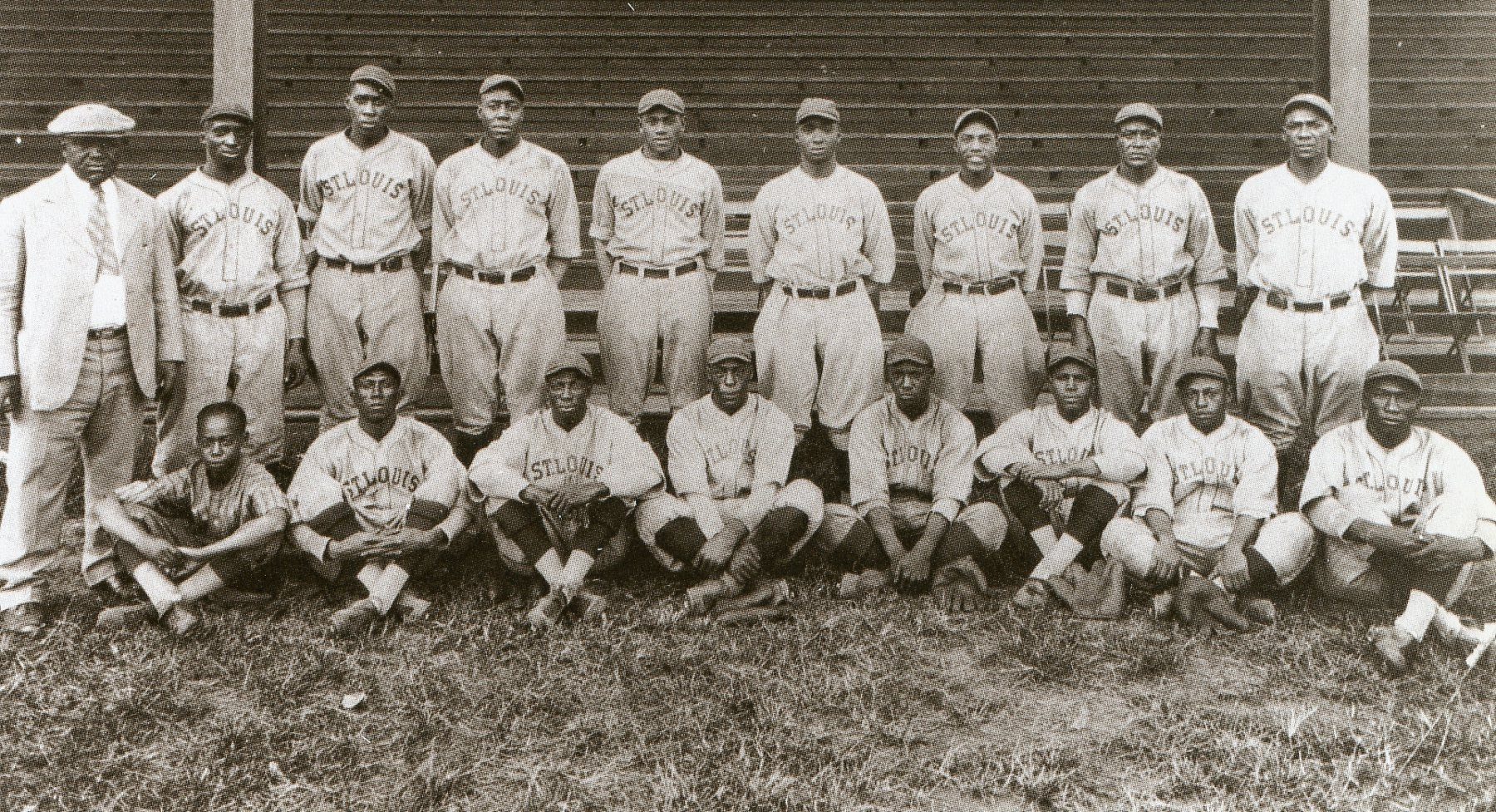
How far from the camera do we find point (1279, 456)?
6098 mm

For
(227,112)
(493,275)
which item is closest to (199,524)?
(493,275)

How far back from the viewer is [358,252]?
588 centimetres

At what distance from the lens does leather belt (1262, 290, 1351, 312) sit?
5781mm

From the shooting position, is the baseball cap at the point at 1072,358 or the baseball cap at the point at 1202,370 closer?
the baseball cap at the point at 1202,370

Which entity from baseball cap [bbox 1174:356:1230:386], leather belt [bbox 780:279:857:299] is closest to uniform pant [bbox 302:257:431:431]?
leather belt [bbox 780:279:857:299]

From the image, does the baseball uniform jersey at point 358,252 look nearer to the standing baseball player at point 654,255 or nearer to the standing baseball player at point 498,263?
the standing baseball player at point 498,263

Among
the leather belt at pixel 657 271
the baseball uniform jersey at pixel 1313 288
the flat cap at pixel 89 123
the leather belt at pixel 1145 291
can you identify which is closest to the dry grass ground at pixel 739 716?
the baseball uniform jersey at pixel 1313 288

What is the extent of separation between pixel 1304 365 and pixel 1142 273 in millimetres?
786

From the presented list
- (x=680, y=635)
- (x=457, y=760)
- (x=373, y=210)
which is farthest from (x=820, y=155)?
(x=457, y=760)

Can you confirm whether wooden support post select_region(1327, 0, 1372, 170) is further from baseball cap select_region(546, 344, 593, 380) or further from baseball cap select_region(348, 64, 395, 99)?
baseball cap select_region(348, 64, 395, 99)

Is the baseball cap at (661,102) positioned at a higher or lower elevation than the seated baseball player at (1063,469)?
higher

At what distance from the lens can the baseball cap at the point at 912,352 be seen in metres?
5.73

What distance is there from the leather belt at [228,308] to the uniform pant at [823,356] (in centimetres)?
218

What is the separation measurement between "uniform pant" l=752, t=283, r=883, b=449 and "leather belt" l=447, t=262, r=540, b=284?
108 centimetres
